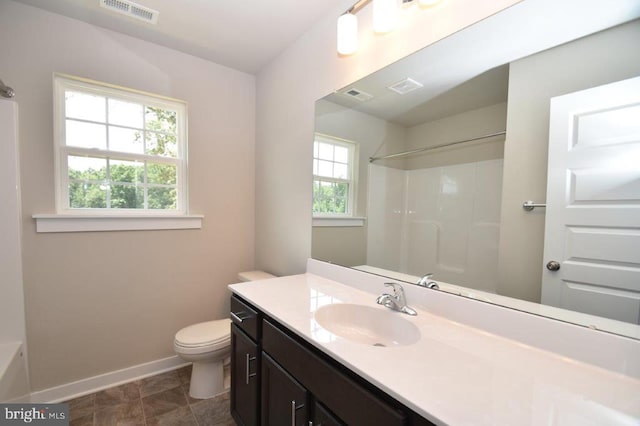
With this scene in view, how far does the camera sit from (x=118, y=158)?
6.42 ft

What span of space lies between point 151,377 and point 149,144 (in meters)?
1.79

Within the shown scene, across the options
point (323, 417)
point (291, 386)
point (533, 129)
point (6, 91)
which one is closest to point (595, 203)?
point (533, 129)

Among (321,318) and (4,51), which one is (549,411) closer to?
(321,318)

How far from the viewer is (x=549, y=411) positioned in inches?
22.1

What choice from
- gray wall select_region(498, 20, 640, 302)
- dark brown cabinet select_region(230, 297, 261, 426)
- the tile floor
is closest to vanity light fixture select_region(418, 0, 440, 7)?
gray wall select_region(498, 20, 640, 302)

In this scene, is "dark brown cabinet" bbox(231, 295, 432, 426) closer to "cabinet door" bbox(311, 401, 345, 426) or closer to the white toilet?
"cabinet door" bbox(311, 401, 345, 426)

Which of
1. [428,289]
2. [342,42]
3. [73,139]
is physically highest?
[342,42]

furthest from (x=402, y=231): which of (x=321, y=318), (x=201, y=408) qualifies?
(x=201, y=408)

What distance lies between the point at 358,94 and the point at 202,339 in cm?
182

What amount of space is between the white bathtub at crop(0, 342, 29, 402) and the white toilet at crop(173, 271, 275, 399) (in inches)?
29.0

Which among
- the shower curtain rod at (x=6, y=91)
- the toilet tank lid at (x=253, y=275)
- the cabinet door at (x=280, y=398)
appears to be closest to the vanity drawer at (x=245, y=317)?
the cabinet door at (x=280, y=398)

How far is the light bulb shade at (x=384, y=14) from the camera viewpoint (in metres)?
1.21

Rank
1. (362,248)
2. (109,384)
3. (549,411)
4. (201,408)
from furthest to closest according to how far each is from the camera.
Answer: (109,384), (201,408), (362,248), (549,411)

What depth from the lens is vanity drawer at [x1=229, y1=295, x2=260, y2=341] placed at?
4.14 ft
